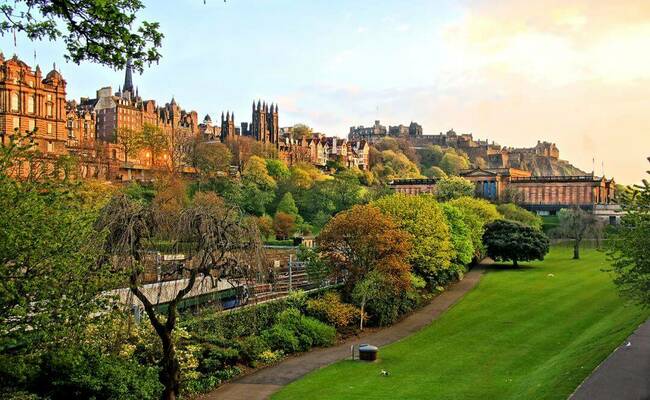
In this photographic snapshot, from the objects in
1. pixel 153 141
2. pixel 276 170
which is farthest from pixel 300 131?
pixel 153 141

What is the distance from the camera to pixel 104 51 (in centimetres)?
884

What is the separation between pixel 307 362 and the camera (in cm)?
2705

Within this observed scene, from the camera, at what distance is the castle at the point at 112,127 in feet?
220

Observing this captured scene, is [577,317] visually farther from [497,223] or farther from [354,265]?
[497,223]

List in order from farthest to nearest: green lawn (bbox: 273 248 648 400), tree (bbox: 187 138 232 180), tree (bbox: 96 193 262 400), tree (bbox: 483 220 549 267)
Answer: tree (bbox: 187 138 232 180), tree (bbox: 483 220 549 267), green lawn (bbox: 273 248 648 400), tree (bbox: 96 193 262 400)

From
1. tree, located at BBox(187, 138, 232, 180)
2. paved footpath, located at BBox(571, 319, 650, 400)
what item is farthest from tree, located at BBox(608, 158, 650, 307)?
tree, located at BBox(187, 138, 232, 180)

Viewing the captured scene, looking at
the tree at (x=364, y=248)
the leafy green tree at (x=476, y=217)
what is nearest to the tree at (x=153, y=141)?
the leafy green tree at (x=476, y=217)

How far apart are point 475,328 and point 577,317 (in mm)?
6253

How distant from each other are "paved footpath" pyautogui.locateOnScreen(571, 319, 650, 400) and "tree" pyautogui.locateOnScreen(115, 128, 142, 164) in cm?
7822

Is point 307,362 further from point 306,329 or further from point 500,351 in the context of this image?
point 500,351

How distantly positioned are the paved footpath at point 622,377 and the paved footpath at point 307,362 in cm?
1029

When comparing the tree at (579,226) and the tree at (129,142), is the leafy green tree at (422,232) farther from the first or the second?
the tree at (129,142)

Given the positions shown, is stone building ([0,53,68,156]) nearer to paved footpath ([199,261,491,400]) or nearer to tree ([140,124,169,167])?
tree ([140,124,169,167])

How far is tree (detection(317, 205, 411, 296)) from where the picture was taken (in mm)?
34750
